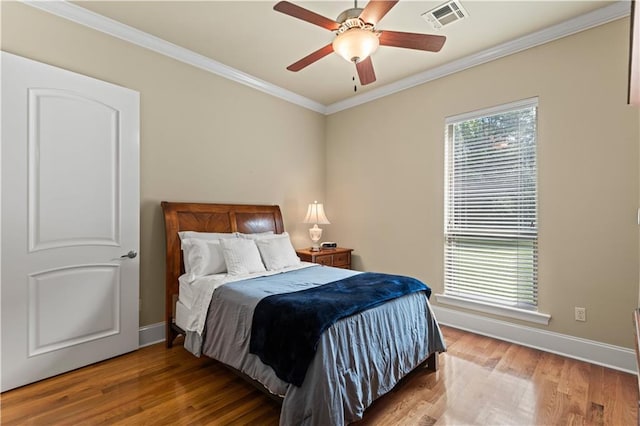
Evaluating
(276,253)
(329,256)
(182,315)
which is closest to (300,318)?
(276,253)

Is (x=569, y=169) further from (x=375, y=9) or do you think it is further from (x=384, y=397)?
(x=384, y=397)

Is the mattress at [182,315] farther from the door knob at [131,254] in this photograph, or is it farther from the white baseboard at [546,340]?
the white baseboard at [546,340]

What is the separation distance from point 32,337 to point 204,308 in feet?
3.99

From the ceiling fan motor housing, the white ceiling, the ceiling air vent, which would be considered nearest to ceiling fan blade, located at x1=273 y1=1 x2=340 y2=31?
the ceiling fan motor housing

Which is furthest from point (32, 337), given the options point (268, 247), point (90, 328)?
point (268, 247)

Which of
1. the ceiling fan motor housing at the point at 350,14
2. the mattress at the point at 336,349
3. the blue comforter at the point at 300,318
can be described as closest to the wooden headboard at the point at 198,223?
the mattress at the point at 336,349

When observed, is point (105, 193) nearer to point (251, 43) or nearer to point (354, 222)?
point (251, 43)

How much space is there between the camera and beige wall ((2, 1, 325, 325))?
101 inches

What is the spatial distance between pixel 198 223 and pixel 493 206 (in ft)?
10.00

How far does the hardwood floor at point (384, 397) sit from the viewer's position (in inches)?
76.5

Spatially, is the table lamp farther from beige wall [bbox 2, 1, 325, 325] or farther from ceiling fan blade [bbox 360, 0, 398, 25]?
ceiling fan blade [bbox 360, 0, 398, 25]

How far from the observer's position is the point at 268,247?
3.16 metres

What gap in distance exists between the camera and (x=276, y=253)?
124 inches

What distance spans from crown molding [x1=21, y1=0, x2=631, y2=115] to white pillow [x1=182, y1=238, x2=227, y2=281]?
6.31 ft
